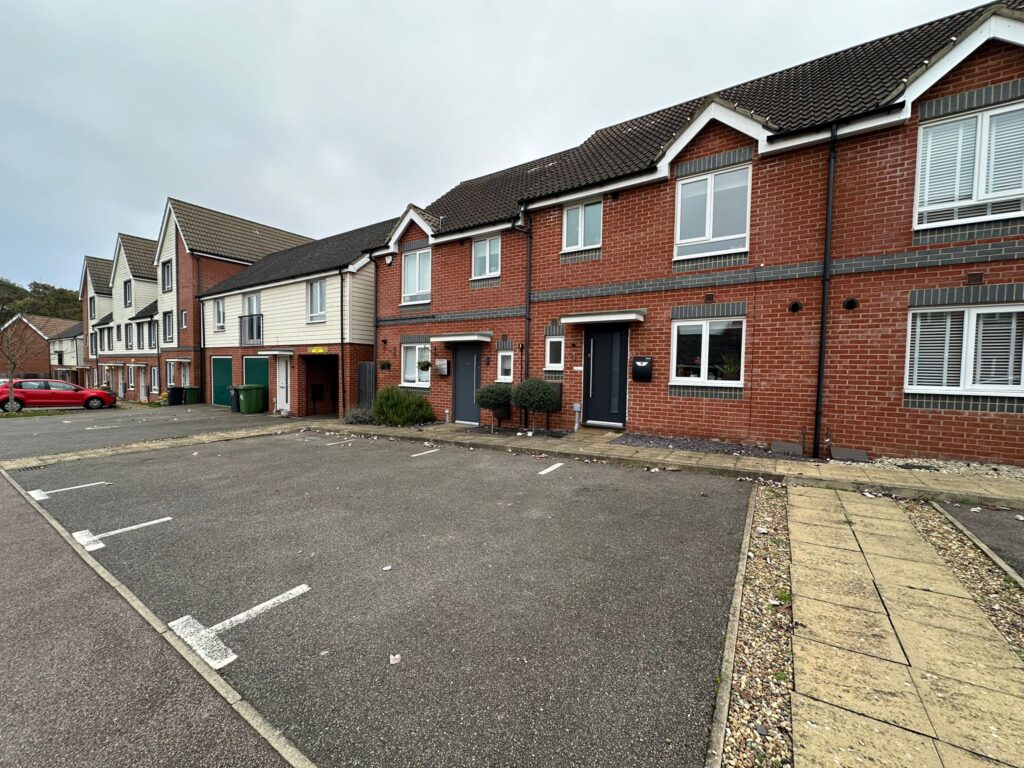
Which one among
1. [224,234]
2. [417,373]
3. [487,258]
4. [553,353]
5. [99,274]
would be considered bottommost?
[417,373]

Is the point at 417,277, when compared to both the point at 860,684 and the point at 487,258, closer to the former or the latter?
the point at 487,258

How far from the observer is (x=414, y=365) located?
14.3 metres

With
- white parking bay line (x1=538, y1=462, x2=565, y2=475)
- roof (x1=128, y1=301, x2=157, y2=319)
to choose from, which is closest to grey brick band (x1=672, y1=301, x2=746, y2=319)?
white parking bay line (x1=538, y1=462, x2=565, y2=475)

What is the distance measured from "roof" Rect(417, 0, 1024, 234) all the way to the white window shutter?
12.0 feet

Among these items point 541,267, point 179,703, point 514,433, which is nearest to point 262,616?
point 179,703

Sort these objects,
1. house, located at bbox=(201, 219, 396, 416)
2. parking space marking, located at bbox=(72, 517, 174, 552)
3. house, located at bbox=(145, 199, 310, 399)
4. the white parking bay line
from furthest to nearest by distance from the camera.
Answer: house, located at bbox=(145, 199, 310, 399) < house, located at bbox=(201, 219, 396, 416) < the white parking bay line < parking space marking, located at bbox=(72, 517, 174, 552)

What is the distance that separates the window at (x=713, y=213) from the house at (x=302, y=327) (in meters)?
10.7

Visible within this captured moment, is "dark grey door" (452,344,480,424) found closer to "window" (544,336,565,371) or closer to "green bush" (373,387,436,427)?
"green bush" (373,387,436,427)

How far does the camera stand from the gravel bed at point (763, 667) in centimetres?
198

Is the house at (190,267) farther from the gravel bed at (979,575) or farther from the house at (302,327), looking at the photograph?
the gravel bed at (979,575)

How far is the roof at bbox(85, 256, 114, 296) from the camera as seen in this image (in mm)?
33750

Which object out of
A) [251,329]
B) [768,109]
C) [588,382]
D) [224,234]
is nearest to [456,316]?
[588,382]

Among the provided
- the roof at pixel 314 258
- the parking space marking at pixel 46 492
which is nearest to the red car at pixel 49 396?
the roof at pixel 314 258

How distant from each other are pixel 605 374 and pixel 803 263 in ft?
14.5
